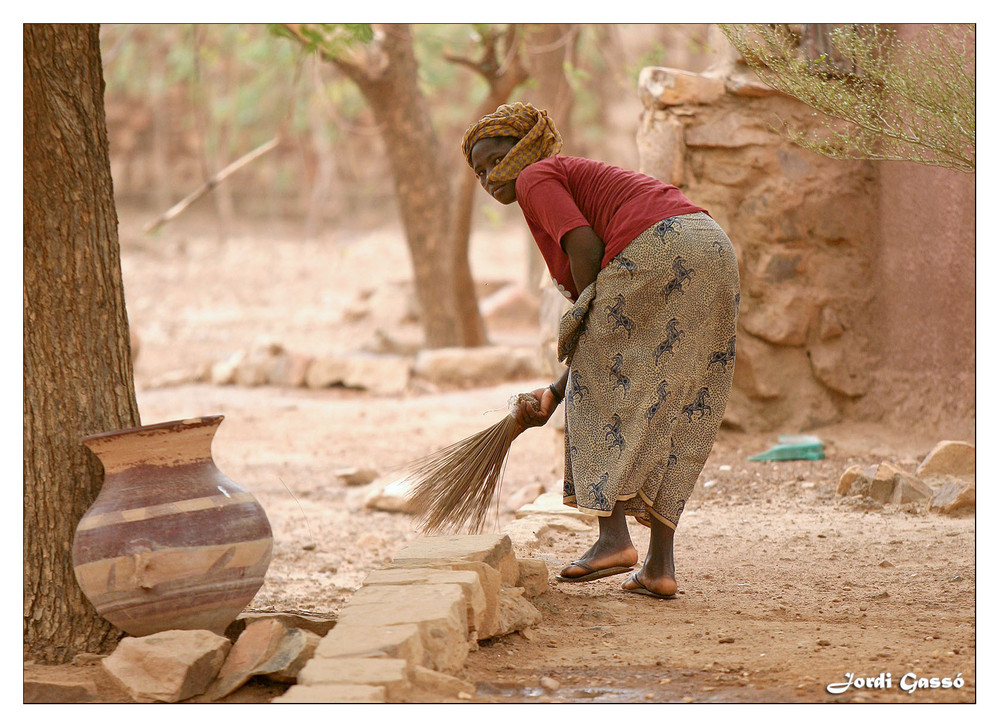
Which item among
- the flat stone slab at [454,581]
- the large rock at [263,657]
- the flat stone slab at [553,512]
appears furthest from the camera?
the flat stone slab at [553,512]

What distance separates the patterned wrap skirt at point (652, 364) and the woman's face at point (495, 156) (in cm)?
37

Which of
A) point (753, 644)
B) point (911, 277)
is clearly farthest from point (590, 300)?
point (911, 277)

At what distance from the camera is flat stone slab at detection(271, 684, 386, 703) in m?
2.05

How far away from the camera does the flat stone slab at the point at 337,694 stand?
205 cm

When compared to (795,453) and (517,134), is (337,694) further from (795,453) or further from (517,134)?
(795,453)

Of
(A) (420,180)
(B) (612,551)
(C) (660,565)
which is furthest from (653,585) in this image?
(A) (420,180)

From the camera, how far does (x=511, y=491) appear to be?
6.12m

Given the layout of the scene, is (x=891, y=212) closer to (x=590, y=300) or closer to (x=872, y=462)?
(x=872, y=462)

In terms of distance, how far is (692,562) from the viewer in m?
3.65

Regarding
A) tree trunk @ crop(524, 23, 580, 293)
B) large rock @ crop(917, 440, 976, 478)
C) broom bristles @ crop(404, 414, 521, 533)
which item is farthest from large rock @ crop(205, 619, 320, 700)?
tree trunk @ crop(524, 23, 580, 293)

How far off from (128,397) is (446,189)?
6696 millimetres
